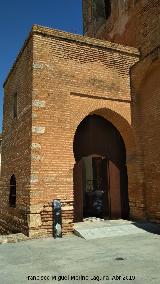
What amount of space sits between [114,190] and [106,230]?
7.12ft

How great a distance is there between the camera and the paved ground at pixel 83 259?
4.27 metres

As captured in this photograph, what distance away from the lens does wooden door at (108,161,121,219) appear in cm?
947

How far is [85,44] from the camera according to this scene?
8883 millimetres

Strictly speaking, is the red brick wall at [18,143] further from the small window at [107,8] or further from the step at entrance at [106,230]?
the small window at [107,8]

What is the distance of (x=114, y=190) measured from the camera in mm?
9562

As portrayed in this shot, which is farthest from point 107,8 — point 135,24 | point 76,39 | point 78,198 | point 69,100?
point 78,198

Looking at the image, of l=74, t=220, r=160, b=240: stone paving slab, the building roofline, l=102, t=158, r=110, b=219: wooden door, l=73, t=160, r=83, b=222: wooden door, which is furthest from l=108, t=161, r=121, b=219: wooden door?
the building roofline

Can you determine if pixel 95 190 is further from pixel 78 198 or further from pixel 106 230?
pixel 106 230

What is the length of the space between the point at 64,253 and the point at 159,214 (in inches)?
146

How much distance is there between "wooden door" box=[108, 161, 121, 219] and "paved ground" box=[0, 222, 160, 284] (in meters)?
A: 2.36

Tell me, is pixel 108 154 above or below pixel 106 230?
above

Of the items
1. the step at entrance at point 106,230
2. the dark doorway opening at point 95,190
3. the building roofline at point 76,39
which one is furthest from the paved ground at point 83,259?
the building roofline at point 76,39

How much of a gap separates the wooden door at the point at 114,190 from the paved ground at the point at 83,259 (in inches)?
93.0

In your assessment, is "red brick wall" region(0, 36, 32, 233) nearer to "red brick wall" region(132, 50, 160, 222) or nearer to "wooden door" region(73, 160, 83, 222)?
"wooden door" region(73, 160, 83, 222)
